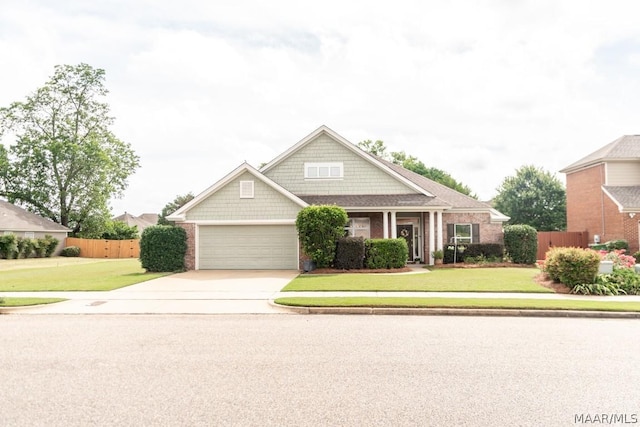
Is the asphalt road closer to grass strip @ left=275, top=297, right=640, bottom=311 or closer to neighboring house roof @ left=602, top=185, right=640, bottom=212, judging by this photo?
grass strip @ left=275, top=297, right=640, bottom=311

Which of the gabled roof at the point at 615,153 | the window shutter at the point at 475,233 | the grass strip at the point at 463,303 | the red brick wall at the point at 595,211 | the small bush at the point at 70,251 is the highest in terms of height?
the gabled roof at the point at 615,153

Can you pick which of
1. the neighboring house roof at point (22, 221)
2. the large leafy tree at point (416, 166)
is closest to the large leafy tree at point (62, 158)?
the neighboring house roof at point (22, 221)

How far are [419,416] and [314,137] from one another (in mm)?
22098

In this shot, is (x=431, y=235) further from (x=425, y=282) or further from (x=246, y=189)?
(x=246, y=189)

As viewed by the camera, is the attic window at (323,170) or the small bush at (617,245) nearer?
the attic window at (323,170)

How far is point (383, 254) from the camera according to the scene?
2142 centimetres

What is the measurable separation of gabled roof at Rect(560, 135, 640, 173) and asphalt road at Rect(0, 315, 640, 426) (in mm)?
23923

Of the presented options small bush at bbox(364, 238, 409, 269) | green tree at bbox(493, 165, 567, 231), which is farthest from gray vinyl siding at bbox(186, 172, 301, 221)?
green tree at bbox(493, 165, 567, 231)

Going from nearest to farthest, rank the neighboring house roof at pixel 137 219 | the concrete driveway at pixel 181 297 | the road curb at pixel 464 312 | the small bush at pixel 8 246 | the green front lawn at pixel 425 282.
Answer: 1. the road curb at pixel 464 312
2. the concrete driveway at pixel 181 297
3. the green front lawn at pixel 425 282
4. the small bush at pixel 8 246
5. the neighboring house roof at pixel 137 219

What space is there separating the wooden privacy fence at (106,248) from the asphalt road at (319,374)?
39599mm

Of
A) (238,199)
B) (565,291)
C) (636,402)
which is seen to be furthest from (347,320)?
(238,199)

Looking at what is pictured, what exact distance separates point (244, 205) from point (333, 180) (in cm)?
548

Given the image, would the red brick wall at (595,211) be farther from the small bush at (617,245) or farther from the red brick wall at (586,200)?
the small bush at (617,245)

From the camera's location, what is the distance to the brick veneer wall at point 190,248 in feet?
75.5
